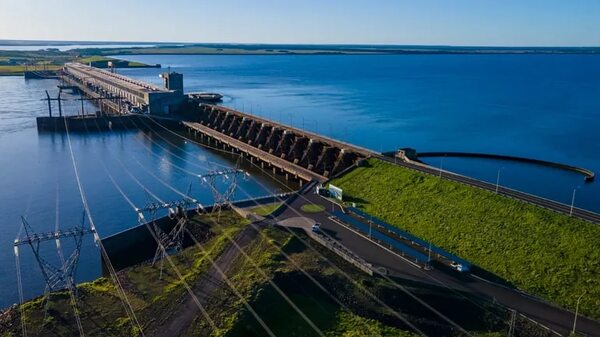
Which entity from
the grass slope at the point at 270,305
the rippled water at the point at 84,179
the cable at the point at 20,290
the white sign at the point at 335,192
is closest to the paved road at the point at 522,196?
the white sign at the point at 335,192

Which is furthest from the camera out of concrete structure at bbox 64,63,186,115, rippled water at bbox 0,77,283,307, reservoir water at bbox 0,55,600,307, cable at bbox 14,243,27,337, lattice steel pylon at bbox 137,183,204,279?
concrete structure at bbox 64,63,186,115

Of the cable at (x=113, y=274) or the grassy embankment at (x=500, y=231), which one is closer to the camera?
the cable at (x=113, y=274)

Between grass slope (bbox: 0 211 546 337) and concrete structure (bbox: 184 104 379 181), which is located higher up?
concrete structure (bbox: 184 104 379 181)

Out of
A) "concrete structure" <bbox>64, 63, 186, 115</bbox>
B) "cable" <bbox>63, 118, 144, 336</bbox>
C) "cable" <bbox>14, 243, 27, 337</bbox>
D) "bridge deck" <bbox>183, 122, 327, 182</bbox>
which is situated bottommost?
"cable" <bbox>14, 243, 27, 337</bbox>

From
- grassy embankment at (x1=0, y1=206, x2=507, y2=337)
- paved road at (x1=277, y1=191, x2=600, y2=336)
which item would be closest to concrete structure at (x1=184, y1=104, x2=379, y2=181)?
paved road at (x1=277, y1=191, x2=600, y2=336)

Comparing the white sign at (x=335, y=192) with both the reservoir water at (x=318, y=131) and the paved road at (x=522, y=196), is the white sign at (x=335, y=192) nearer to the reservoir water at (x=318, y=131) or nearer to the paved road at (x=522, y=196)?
the paved road at (x=522, y=196)

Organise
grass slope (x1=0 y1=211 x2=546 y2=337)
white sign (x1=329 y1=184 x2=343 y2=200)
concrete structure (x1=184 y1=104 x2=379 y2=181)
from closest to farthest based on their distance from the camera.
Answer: grass slope (x1=0 y1=211 x2=546 y2=337)
white sign (x1=329 y1=184 x2=343 y2=200)
concrete structure (x1=184 y1=104 x2=379 y2=181)

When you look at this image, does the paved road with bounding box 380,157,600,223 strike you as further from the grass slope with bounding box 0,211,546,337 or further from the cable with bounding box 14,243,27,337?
the cable with bounding box 14,243,27,337
